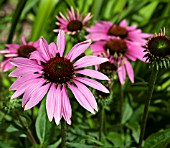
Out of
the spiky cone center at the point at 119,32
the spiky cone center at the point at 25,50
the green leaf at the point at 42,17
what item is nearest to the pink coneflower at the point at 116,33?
the spiky cone center at the point at 119,32

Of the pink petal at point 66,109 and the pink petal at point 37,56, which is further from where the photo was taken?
the pink petal at point 37,56

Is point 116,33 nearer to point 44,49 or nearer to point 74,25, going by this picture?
point 74,25

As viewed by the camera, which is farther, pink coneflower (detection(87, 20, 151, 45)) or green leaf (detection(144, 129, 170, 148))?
pink coneflower (detection(87, 20, 151, 45))

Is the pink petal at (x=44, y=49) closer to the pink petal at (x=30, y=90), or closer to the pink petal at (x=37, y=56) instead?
the pink petal at (x=37, y=56)

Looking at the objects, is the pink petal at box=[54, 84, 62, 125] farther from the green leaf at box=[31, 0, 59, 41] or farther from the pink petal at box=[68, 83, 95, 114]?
the green leaf at box=[31, 0, 59, 41]

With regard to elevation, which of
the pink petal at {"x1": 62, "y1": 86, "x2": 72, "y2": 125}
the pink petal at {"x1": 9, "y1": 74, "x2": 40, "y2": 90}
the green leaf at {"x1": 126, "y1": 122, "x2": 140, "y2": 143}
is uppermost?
the pink petal at {"x1": 9, "y1": 74, "x2": 40, "y2": 90}

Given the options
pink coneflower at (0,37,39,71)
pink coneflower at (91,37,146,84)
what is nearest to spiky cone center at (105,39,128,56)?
pink coneflower at (91,37,146,84)

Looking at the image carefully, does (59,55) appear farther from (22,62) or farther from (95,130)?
(95,130)
